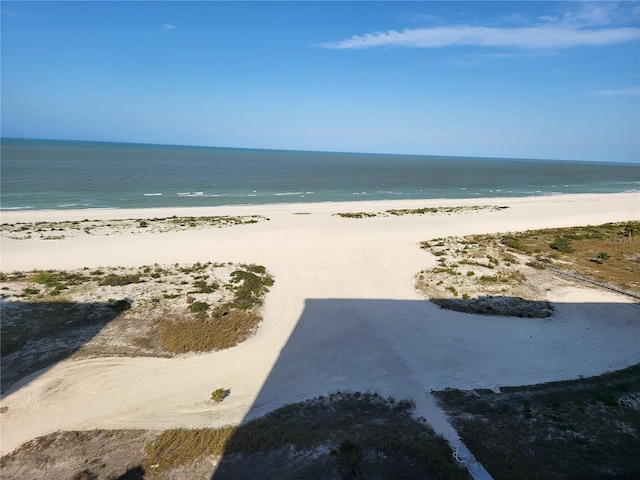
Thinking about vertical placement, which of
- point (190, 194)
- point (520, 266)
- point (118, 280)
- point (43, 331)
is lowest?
point (43, 331)

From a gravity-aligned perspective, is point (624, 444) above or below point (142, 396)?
above

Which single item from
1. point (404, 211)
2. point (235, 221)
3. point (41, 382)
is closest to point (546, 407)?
point (41, 382)

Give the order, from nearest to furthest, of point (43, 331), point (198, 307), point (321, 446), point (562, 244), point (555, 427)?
point (321, 446) → point (555, 427) → point (43, 331) → point (198, 307) → point (562, 244)

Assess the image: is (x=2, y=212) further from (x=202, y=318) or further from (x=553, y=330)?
(x=553, y=330)

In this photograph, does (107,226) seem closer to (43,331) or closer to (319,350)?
(43,331)

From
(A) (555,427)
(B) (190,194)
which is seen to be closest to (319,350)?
(A) (555,427)

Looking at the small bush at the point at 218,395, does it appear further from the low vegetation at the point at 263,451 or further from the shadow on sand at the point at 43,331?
the shadow on sand at the point at 43,331
